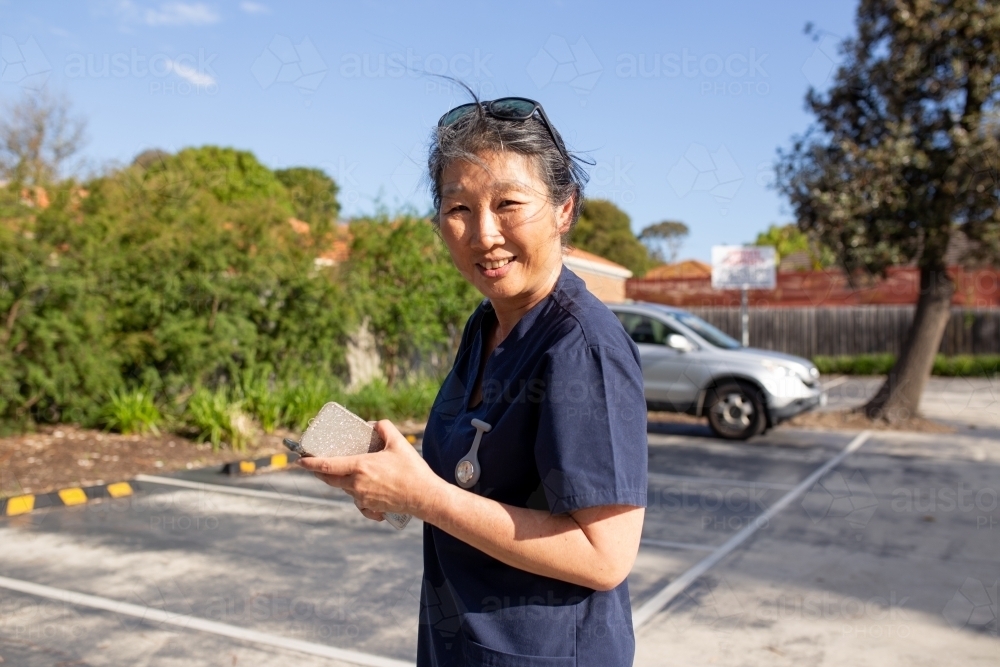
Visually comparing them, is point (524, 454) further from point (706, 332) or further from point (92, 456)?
point (706, 332)

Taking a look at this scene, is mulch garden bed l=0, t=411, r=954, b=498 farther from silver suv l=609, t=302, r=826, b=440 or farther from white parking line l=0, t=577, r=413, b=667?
silver suv l=609, t=302, r=826, b=440

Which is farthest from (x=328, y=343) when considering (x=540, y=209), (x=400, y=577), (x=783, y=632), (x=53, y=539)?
(x=540, y=209)

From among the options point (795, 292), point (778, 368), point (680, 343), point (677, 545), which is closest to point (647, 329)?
point (680, 343)

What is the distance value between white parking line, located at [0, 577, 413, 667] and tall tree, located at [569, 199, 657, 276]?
34.7 meters

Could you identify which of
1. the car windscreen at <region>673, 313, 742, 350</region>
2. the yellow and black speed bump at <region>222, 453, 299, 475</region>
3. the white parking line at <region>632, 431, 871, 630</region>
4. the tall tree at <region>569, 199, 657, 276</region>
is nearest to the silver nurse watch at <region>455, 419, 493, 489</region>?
the white parking line at <region>632, 431, 871, 630</region>

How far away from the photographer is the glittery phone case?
147cm

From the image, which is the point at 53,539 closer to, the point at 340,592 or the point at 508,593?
the point at 340,592

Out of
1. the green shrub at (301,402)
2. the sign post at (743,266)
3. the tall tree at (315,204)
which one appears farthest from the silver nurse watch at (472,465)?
the sign post at (743,266)

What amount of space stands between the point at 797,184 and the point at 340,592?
1022cm

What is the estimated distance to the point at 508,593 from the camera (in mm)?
1421

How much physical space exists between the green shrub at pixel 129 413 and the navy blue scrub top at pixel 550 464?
29.9 feet

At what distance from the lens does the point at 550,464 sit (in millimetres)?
1316

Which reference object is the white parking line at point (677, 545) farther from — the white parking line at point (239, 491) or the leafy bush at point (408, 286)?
the leafy bush at point (408, 286)

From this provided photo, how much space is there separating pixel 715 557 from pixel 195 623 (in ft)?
11.3
